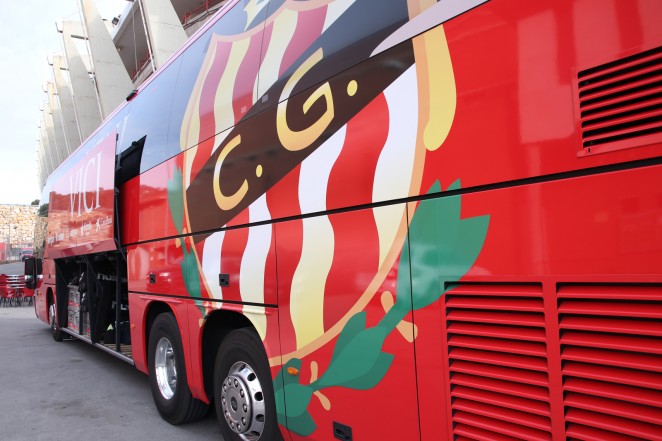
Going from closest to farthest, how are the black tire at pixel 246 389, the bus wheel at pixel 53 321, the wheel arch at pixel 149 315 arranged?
1. the black tire at pixel 246 389
2. the wheel arch at pixel 149 315
3. the bus wheel at pixel 53 321

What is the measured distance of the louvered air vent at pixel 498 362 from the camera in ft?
5.50

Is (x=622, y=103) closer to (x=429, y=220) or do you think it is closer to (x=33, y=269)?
(x=429, y=220)

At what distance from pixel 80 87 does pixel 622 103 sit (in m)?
37.8

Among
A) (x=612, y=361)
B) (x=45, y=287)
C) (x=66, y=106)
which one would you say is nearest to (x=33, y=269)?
(x=45, y=287)

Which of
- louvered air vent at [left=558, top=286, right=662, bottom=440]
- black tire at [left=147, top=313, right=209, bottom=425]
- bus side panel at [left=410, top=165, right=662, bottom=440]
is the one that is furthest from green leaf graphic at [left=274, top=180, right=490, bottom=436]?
black tire at [left=147, top=313, right=209, bottom=425]

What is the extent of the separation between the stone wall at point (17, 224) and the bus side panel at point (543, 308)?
8376 cm

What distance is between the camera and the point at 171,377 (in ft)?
15.6

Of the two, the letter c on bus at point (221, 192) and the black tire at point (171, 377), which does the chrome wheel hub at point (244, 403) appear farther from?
the letter c on bus at point (221, 192)

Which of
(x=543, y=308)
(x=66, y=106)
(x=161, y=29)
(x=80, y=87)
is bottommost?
(x=543, y=308)

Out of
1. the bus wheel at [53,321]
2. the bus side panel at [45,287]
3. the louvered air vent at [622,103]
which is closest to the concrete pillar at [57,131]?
the bus side panel at [45,287]

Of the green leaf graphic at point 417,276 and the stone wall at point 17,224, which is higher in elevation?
the stone wall at point 17,224

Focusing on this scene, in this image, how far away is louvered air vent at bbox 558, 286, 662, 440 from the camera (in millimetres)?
1404

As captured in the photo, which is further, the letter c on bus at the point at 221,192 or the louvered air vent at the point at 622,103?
the letter c on bus at the point at 221,192

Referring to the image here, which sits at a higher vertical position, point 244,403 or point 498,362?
point 498,362
